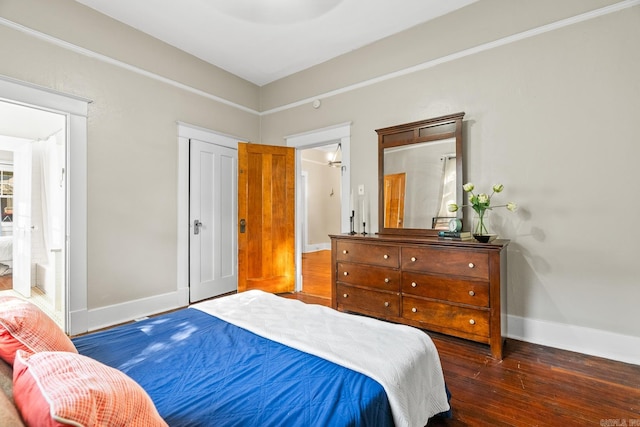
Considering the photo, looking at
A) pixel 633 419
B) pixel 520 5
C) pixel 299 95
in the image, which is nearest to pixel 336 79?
pixel 299 95

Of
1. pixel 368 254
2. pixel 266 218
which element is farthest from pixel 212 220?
pixel 368 254

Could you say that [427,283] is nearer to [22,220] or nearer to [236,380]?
[236,380]

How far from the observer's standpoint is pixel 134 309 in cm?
334

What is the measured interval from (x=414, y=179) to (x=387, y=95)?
42.6 inches

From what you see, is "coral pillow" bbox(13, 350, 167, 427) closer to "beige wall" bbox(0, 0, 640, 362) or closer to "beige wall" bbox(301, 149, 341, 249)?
"beige wall" bbox(0, 0, 640, 362)

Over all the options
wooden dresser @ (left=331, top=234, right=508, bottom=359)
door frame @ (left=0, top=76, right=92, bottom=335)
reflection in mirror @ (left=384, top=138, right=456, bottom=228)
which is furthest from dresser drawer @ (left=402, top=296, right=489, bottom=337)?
door frame @ (left=0, top=76, right=92, bottom=335)

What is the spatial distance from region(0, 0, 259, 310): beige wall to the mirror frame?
243 centimetres

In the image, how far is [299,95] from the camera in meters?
4.41

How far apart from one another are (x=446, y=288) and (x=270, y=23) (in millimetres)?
3167

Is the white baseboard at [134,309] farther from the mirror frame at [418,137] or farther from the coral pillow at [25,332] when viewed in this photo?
the mirror frame at [418,137]

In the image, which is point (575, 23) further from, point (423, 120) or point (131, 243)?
point (131, 243)

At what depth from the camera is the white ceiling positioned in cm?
296

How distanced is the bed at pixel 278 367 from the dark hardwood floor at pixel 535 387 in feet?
1.37

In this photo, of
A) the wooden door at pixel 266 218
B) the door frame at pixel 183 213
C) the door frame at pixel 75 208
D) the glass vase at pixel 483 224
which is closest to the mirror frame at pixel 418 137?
the glass vase at pixel 483 224
